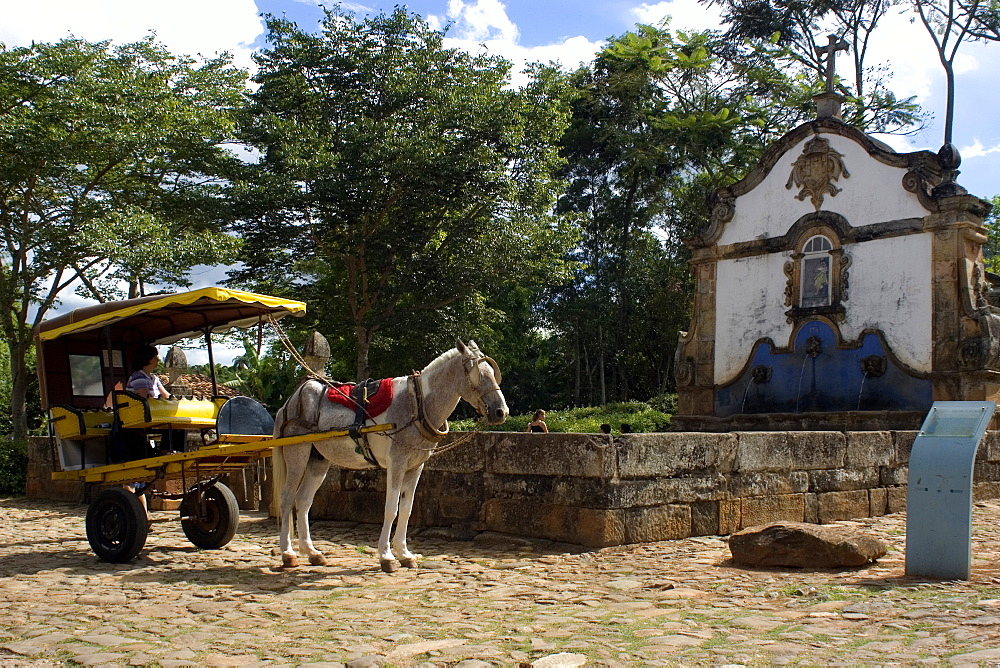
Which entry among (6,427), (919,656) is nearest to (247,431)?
(919,656)

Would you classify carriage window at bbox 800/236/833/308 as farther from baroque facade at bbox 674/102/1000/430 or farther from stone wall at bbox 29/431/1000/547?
stone wall at bbox 29/431/1000/547

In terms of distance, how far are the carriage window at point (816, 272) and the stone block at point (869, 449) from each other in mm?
7372

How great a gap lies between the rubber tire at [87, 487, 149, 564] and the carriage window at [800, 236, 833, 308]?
1453 centimetres

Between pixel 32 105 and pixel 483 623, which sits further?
pixel 32 105

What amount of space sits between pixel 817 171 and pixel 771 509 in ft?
36.6

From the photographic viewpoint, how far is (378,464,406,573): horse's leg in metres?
7.78

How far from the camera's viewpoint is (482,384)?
25.6ft

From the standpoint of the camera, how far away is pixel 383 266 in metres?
23.0

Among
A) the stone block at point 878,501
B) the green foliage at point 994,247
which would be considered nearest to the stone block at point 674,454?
the stone block at point 878,501

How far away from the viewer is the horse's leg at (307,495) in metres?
8.20

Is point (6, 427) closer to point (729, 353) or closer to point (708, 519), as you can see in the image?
point (729, 353)

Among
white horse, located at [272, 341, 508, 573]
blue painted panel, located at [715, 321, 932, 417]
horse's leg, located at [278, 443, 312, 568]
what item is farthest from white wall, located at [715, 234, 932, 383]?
horse's leg, located at [278, 443, 312, 568]

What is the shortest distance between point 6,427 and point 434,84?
569 inches

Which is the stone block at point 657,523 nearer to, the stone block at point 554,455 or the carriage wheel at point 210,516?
the stone block at point 554,455
